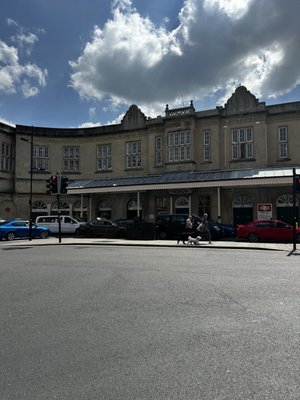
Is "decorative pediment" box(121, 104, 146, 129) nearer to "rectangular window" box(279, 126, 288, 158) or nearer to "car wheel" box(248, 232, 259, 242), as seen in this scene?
"rectangular window" box(279, 126, 288, 158)

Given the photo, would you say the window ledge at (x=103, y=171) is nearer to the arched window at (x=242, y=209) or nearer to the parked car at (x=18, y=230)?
the parked car at (x=18, y=230)

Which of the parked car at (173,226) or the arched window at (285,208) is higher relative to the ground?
the arched window at (285,208)

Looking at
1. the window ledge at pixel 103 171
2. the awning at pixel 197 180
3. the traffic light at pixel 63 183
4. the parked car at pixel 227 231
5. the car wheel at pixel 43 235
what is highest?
the window ledge at pixel 103 171

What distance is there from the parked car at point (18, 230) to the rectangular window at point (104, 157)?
12.6 meters

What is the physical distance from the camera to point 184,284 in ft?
26.9

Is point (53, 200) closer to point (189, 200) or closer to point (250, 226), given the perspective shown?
point (189, 200)

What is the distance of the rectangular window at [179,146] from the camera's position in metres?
32.5

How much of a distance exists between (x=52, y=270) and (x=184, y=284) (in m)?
4.36

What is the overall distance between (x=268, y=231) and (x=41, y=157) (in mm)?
26756

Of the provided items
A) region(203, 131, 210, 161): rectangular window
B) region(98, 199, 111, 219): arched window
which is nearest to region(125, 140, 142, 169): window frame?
region(98, 199, 111, 219): arched window

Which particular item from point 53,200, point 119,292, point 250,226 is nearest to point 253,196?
point 250,226

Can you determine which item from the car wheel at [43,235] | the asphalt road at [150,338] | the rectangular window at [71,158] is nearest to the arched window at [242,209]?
the car wheel at [43,235]

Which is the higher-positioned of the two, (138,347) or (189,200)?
(189,200)

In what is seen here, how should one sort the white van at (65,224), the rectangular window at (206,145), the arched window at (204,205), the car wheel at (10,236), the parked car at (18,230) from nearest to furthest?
the parked car at (18,230) < the car wheel at (10,236) < the white van at (65,224) < the arched window at (204,205) < the rectangular window at (206,145)
